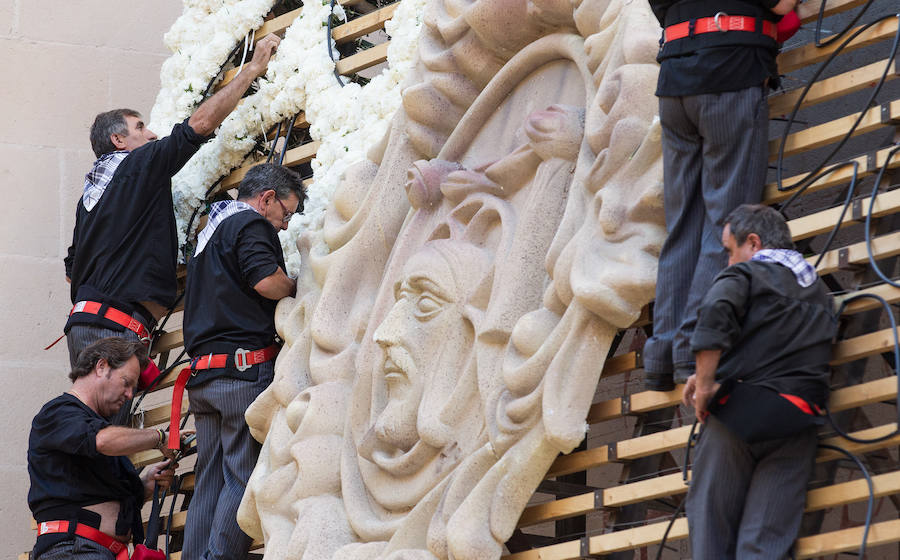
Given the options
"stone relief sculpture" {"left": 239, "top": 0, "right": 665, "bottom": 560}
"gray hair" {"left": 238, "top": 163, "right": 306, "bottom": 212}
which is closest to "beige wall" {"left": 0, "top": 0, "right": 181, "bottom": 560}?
"gray hair" {"left": 238, "top": 163, "right": 306, "bottom": 212}

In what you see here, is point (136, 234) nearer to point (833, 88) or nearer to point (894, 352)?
point (833, 88)

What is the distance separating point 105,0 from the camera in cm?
742

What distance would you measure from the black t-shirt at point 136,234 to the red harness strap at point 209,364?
57cm

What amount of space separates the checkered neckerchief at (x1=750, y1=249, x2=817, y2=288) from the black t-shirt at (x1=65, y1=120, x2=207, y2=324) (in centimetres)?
288

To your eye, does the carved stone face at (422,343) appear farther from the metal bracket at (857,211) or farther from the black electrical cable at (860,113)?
the metal bracket at (857,211)

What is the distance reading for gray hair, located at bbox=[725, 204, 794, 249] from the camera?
11.4 ft

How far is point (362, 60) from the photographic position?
585 cm

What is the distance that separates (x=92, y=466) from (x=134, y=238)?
0.90 m

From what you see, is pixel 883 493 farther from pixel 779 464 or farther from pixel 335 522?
pixel 335 522

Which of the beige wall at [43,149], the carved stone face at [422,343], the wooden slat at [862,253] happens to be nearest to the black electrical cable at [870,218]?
the wooden slat at [862,253]

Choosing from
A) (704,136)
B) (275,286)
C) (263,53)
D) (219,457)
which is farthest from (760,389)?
(263,53)

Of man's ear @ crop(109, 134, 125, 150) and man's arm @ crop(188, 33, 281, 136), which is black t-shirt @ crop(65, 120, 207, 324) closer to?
man's arm @ crop(188, 33, 281, 136)

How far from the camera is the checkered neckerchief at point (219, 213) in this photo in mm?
5344

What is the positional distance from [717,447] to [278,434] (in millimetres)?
1908
